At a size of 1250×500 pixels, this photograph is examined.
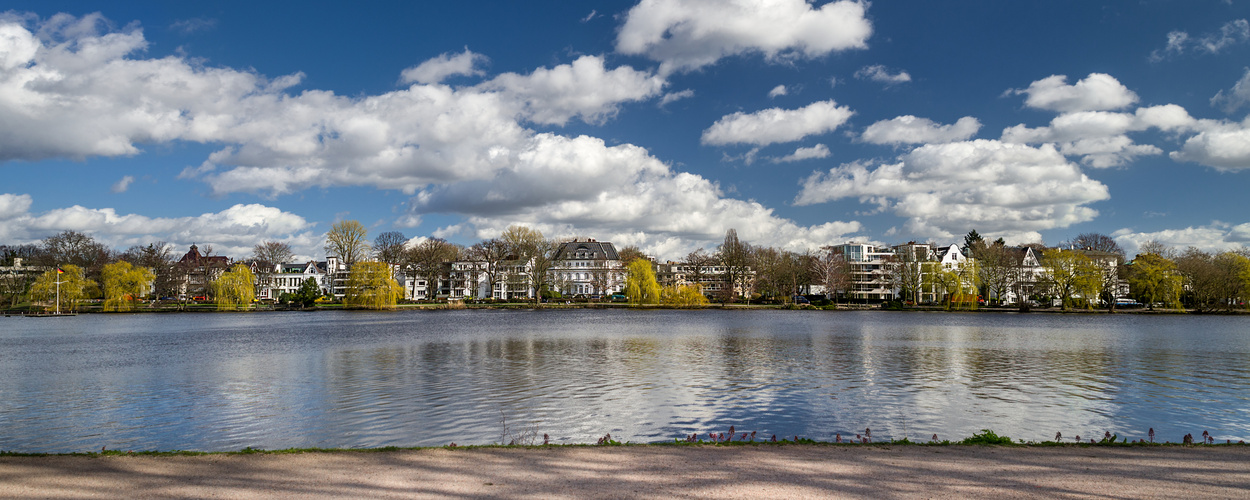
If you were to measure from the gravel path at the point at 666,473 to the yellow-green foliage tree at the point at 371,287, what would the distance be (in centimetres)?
8045

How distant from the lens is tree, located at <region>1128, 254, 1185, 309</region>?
2849 inches

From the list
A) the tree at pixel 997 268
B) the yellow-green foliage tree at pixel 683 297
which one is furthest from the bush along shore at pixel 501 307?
the tree at pixel 997 268

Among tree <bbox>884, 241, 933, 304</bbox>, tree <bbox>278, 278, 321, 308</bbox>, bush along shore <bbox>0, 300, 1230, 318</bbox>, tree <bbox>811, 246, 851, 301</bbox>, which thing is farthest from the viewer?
tree <bbox>811, 246, 851, 301</bbox>

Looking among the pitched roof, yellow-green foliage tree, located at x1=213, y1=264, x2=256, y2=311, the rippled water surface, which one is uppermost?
the pitched roof

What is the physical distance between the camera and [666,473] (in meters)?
8.27

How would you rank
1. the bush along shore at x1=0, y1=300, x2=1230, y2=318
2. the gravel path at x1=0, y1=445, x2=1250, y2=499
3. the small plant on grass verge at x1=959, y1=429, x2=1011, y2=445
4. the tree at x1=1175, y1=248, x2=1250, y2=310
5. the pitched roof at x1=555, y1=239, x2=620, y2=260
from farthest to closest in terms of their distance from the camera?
the pitched roof at x1=555, y1=239, x2=620, y2=260 → the bush along shore at x1=0, y1=300, x2=1230, y2=318 → the tree at x1=1175, y1=248, x2=1250, y2=310 → the small plant on grass verge at x1=959, y1=429, x2=1011, y2=445 → the gravel path at x1=0, y1=445, x2=1250, y2=499

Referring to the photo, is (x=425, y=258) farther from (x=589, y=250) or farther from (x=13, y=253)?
(x=13, y=253)

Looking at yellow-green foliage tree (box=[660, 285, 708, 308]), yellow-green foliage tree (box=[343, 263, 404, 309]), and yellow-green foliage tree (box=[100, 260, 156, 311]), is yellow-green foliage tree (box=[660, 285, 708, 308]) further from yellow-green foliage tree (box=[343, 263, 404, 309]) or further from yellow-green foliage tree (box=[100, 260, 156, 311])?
yellow-green foliage tree (box=[100, 260, 156, 311])

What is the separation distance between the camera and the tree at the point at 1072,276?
75738 millimetres

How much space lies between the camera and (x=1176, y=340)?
38000mm

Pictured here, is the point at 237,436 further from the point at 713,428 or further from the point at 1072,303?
the point at 1072,303

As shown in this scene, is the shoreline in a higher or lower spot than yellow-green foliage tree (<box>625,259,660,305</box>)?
lower

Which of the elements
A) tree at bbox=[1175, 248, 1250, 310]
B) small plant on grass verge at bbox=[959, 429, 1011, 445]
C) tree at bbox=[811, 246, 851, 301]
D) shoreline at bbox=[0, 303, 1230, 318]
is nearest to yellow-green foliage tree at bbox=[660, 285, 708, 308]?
shoreline at bbox=[0, 303, 1230, 318]

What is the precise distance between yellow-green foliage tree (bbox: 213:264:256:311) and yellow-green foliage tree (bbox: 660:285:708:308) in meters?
56.1
